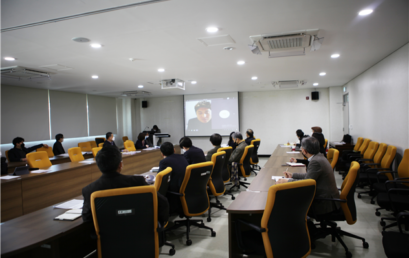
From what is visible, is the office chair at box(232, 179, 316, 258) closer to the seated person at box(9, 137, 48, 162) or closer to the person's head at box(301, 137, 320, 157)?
the person's head at box(301, 137, 320, 157)

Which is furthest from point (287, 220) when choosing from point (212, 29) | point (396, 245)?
point (212, 29)

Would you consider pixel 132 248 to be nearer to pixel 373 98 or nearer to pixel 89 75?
pixel 89 75

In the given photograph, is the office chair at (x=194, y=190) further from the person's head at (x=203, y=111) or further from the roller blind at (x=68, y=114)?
the person's head at (x=203, y=111)

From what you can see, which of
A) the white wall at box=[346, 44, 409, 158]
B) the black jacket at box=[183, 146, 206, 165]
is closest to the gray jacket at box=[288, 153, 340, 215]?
the black jacket at box=[183, 146, 206, 165]

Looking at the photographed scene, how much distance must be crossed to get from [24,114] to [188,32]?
23.9 feet

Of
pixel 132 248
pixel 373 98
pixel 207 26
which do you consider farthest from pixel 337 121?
pixel 132 248

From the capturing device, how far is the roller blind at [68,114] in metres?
8.92

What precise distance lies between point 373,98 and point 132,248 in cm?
639

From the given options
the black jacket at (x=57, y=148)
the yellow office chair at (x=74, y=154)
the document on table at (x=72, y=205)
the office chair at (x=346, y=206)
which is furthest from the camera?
the black jacket at (x=57, y=148)

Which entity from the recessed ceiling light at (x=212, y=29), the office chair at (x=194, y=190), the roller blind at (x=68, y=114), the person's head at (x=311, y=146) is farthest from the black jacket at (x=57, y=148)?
the person's head at (x=311, y=146)

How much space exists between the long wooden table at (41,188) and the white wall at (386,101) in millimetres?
6147

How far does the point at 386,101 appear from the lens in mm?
5090

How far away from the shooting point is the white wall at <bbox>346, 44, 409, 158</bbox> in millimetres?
4379

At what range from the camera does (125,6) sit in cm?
269
